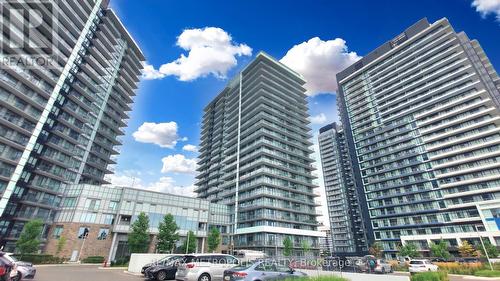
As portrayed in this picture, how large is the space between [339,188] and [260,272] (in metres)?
134

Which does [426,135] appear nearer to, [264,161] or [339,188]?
[264,161]

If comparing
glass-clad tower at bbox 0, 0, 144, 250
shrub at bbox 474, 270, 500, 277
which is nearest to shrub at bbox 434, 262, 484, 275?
shrub at bbox 474, 270, 500, 277

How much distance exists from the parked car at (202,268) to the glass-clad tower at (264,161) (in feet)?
143

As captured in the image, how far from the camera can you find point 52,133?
5447 centimetres

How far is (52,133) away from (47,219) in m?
18.4

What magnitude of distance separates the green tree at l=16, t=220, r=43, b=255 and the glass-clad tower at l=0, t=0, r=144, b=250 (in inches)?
344

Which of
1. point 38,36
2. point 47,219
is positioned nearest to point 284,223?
point 47,219

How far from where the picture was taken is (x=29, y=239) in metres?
38.6

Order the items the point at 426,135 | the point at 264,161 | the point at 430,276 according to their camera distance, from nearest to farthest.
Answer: the point at 430,276, the point at 264,161, the point at 426,135

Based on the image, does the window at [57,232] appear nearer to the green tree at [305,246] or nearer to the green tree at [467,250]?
the green tree at [305,246]

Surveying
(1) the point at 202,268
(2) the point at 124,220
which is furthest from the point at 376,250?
(1) the point at 202,268

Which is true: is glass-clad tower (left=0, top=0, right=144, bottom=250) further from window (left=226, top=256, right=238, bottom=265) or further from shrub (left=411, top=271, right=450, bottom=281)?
shrub (left=411, top=271, right=450, bottom=281)

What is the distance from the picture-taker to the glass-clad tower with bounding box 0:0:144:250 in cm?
4553

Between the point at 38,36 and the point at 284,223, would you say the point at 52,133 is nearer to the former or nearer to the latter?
the point at 38,36
